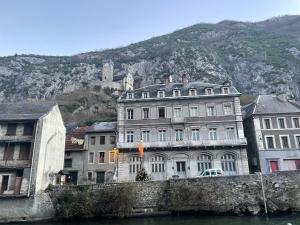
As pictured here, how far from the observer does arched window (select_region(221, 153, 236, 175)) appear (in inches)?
1431

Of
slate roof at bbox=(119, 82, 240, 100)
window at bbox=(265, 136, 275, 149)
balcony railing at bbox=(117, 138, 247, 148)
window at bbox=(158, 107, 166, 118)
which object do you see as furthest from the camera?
slate roof at bbox=(119, 82, 240, 100)

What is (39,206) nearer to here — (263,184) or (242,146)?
(263,184)

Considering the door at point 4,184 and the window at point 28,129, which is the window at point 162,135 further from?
the door at point 4,184

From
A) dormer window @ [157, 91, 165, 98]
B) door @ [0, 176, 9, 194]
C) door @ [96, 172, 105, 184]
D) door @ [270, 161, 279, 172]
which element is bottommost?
door @ [0, 176, 9, 194]

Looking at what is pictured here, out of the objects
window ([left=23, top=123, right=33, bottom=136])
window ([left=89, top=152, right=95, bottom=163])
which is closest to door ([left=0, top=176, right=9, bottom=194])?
window ([left=23, top=123, right=33, bottom=136])

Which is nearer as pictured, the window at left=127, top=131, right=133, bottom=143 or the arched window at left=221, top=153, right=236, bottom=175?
the arched window at left=221, top=153, right=236, bottom=175

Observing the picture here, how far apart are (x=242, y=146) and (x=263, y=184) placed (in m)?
9.69

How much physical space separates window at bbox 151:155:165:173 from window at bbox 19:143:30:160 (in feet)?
50.2

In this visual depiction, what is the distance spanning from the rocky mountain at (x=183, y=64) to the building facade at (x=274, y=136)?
35478mm

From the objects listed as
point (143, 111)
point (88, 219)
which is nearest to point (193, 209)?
point (88, 219)

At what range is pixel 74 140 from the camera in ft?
136

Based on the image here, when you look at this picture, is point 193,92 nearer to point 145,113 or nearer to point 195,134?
point 195,134

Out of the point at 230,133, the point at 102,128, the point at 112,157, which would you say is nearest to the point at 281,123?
the point at 230,133

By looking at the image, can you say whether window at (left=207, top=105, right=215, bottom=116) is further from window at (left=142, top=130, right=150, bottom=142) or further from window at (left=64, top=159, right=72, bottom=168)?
window at (left=64, top=159, right=72, bottom=168)
